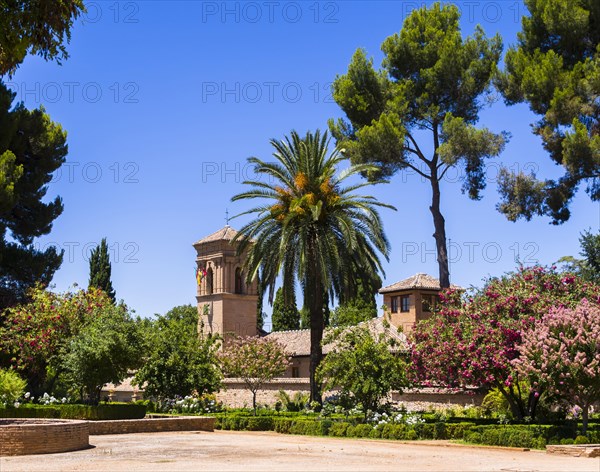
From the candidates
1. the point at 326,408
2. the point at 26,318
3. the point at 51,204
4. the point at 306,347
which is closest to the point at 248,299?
the point at 306,347

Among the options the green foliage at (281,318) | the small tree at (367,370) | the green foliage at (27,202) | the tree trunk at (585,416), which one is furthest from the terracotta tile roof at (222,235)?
the tree trunk at (585,416)

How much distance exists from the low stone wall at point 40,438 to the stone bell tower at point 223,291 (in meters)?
44.8

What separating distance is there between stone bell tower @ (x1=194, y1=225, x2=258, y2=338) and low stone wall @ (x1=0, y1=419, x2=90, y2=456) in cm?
4480

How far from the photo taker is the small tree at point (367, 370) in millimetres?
27234

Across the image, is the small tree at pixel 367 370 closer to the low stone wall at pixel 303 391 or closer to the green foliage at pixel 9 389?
the low stone wall at pixel 303 391

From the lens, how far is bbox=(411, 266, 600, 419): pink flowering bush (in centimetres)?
2461

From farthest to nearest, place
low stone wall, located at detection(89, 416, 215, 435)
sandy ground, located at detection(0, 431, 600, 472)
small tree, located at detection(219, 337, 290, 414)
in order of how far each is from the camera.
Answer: small tree, located at detection(219, 337, 290, 414) → low stone wall, located at detection(89, 416, 215, 435) → sandy ground, located at detection(0, 431, 600, 472)

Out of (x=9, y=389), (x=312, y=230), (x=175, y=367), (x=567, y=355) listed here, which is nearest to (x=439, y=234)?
(x=312, y=230)

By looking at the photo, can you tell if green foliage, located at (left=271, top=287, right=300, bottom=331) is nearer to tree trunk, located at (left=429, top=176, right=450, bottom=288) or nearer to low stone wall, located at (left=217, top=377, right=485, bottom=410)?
low stone wall, located at (left=217, top=377, right=485, bottom=410)

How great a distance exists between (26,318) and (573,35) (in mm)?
27502

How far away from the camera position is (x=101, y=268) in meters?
69.4

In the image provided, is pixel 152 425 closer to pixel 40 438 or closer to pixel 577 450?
pixel 40 438

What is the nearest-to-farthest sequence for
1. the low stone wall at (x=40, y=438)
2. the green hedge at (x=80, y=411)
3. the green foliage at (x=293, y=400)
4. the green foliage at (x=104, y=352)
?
the low stone wall at (x=40, y=438)
the green hedge at (x=80, y=411)
the green foliage at (x=104, y=352)
the green foliage at (x=293, y=400)

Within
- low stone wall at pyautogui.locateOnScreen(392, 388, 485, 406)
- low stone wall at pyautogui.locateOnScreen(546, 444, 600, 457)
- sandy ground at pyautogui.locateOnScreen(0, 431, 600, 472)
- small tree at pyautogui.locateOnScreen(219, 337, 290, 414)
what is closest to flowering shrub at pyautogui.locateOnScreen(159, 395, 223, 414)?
small tree at pyautogui.locateOnScreen(219, 337, 290, 414)
